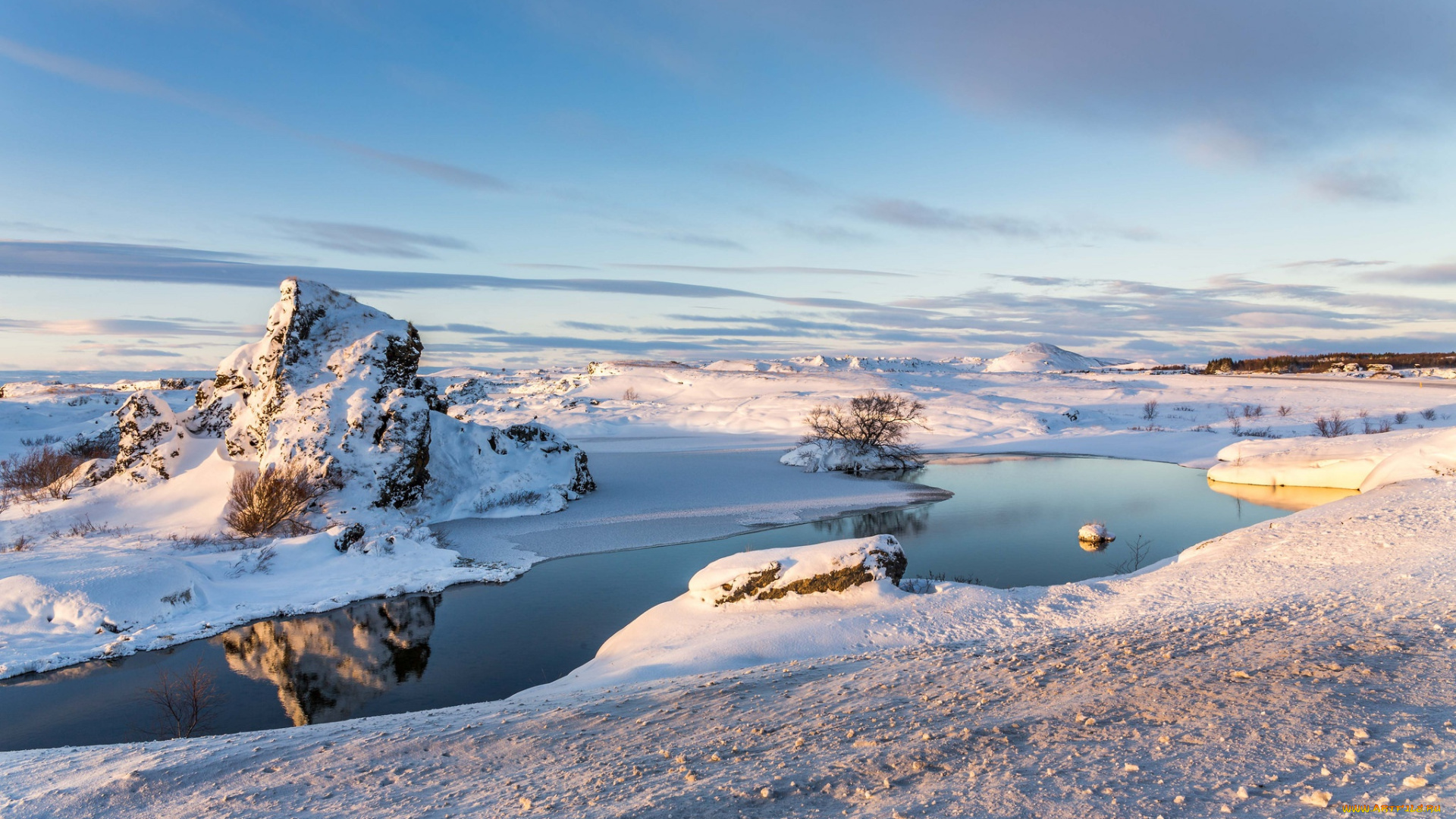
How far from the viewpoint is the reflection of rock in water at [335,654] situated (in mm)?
8258

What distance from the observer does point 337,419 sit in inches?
656

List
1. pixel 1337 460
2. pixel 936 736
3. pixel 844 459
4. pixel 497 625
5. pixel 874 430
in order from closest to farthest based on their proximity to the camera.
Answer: pixel 936 736 → pixel 497 625 → pixel 1337 460 → pixel 844 459 → pixel 874 430

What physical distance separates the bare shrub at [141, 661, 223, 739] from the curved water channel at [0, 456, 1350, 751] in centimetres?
8

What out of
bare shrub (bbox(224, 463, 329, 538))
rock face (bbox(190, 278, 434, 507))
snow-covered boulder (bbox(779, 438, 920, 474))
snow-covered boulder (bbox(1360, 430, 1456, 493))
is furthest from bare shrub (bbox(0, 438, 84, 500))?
snow-covered boulder (bbox(1360, 430, 1456, 493))

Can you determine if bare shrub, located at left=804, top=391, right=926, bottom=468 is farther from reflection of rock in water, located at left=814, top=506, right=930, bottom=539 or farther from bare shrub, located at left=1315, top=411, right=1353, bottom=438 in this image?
bare shrub, located at left=1315, top=411, right=1353, bottom=438

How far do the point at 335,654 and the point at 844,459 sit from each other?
1791 cm

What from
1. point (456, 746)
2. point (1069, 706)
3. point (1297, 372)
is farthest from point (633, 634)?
point (1297, 372)

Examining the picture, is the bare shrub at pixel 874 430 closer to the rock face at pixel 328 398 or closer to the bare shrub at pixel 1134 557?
the bare shrub at pixel 1134 557

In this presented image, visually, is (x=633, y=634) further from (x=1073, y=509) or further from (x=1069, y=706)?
(x=1073, y=509)

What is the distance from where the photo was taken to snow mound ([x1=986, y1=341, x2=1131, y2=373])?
10631 centimetres

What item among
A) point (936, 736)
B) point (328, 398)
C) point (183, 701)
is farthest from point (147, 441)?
point (936, 736)

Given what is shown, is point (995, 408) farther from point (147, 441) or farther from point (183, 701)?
point (183, 701)

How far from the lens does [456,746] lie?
17.0 ft

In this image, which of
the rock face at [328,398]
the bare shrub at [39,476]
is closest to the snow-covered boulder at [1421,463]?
the rock face at [328,398]
